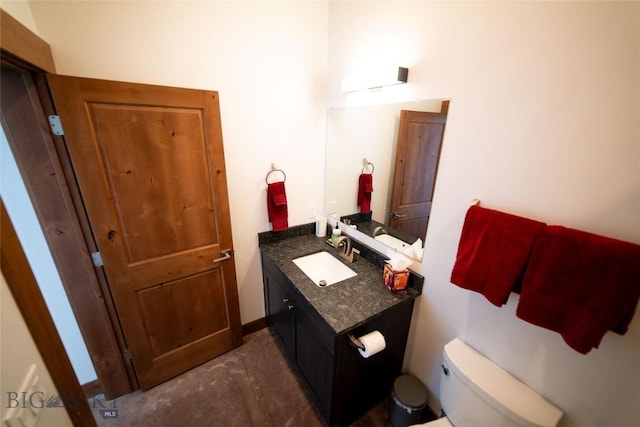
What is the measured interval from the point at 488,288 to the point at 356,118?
133 cm

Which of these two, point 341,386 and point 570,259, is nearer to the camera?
point 570,259

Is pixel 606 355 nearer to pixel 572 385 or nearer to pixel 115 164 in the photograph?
pixel 572 385

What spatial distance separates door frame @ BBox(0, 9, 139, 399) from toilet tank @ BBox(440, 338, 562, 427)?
5.01ft

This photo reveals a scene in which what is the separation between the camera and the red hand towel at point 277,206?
1.86m

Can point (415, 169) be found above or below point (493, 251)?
above

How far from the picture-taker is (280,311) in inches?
72.0

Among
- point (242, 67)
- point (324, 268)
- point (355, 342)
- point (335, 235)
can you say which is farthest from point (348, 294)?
point (242, 67)

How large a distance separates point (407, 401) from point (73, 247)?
2.03 meters

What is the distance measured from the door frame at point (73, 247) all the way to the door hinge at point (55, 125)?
0.09ft

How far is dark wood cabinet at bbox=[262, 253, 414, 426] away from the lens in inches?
49.3

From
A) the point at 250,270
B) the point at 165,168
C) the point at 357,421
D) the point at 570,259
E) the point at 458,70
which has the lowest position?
A: the point at 357,421

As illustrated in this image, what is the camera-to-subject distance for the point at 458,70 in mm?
1076

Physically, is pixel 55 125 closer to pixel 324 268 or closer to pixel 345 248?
pixel 324 268

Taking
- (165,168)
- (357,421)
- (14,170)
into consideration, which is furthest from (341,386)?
(14,170)
